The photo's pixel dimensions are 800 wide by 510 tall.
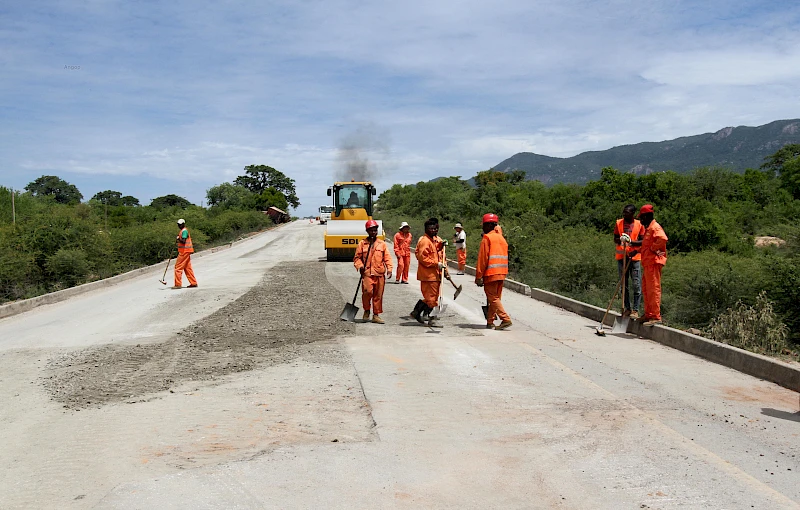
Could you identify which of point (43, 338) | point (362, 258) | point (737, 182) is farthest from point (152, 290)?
point (737, 182)

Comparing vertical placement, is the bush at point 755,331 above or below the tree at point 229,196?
below

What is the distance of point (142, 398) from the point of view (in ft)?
21.6

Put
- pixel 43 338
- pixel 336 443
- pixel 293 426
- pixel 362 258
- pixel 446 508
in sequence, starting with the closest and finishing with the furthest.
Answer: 1. pixel 446 508
2. pixel 336 443
3. pixel 293 426
4. pixel 43 338
5. pixel 362 258

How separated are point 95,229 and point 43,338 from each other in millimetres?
14837

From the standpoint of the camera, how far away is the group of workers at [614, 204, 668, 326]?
1014 centimetres

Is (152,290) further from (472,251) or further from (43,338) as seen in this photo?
(472,251)

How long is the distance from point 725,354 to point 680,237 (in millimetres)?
22124

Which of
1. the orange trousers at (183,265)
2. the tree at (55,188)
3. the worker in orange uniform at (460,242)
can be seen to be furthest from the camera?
the tree at (55,188)

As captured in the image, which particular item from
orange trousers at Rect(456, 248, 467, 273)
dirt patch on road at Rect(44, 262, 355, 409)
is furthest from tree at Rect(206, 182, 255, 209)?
dirt patch on road at Rect(44, 262, 355, 409)

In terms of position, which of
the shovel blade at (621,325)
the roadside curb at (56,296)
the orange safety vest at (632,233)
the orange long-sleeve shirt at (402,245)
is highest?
the orange safety vest at (632,233)

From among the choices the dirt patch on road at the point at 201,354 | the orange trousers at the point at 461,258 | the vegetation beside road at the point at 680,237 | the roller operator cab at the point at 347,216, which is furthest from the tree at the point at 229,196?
the dirt patch on road at the point at 201,354

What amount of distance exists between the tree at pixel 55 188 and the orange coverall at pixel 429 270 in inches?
4651

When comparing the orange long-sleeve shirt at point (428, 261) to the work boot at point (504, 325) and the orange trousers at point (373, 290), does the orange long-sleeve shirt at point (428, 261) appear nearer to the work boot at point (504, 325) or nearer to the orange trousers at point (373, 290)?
the orange trousers at point (373, 290)

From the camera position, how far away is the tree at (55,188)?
116 meters
